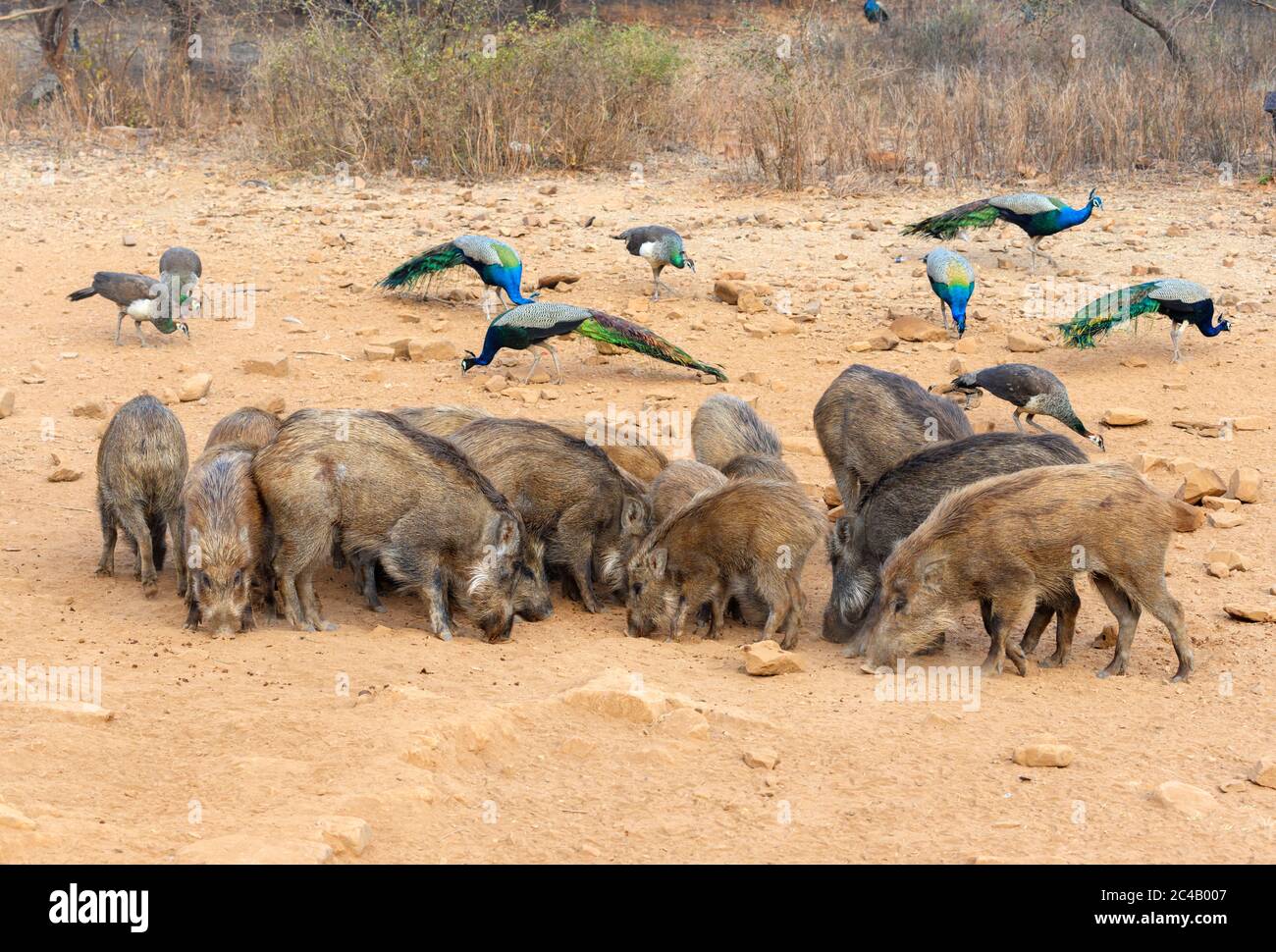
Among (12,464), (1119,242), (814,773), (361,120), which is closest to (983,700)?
(814,773)

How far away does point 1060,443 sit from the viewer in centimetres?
695

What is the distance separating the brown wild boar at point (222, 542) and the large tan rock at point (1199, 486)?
506 cm

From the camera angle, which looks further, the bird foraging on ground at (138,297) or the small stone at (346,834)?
the bird foraging on ground at (138,297)

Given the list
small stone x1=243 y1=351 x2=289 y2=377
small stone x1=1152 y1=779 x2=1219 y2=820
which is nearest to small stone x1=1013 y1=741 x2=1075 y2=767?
small stone x1=1152 y1=779 x2=1219 y2=820

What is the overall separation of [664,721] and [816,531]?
1998mm

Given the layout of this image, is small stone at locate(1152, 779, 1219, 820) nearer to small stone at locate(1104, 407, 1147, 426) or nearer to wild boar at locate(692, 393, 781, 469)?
wild boar at locate(692, 393, 781, 469)

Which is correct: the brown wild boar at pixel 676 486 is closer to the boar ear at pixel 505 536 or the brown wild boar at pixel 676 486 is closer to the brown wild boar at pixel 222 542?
the boar ear at pixel 505 536

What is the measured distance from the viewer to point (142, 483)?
713 centimetres

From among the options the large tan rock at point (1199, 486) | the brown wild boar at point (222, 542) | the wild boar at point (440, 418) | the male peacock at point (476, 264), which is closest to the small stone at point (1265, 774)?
Result: the large tan rock at point (1199, 486)

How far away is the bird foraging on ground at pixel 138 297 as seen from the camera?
1097cm

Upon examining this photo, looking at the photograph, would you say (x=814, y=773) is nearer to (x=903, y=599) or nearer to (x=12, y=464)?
(x=903, y=599)

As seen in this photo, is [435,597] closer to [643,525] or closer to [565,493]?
[565,493]

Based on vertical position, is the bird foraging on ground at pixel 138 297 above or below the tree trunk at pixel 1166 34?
below

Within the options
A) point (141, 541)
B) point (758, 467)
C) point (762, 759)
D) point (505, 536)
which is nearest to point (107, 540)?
point (141, 541)
